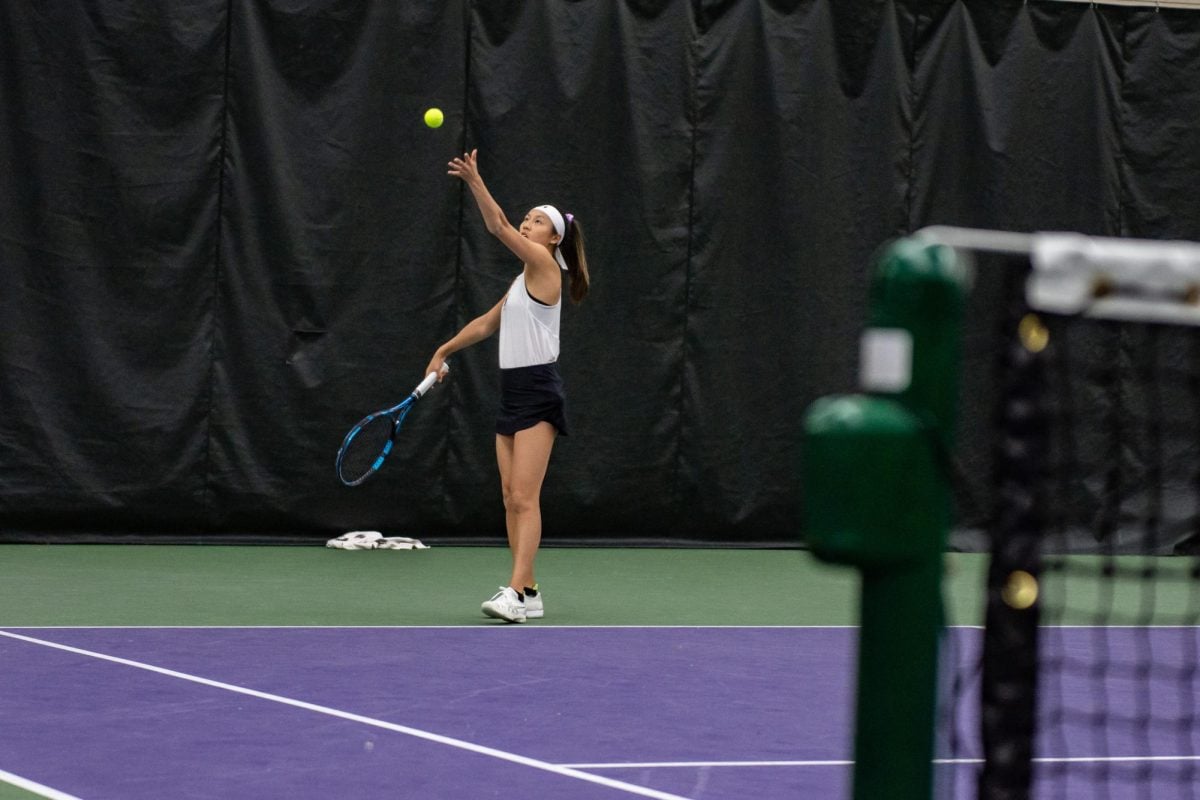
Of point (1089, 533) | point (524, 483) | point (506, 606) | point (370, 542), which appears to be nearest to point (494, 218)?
point (524, 483)

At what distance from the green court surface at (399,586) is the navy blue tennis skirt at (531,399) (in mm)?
778

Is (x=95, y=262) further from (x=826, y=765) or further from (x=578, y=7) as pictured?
(x=826, y=765)

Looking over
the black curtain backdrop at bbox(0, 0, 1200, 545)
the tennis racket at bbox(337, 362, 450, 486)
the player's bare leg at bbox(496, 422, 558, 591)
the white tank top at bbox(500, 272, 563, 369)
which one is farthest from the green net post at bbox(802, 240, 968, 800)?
the black curtain backdrop at bbox(0, 0, 1200, 545)

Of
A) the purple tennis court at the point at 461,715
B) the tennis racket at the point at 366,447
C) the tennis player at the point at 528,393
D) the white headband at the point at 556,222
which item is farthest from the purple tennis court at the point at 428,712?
the tennis racket at the point at 366,447

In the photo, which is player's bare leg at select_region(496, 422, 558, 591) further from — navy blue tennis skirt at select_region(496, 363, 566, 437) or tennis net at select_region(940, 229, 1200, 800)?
tennis net at select_region(940, 229, 1200, 800)

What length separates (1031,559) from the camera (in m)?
1.82

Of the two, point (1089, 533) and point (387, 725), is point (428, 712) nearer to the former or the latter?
point (387, 725)

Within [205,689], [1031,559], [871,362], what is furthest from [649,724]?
[871,362]

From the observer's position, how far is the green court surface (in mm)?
6941

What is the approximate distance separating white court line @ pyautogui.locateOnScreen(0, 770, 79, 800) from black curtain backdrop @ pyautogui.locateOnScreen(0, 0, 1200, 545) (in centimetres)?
512

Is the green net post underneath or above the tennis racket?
above

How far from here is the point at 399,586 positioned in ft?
25.9

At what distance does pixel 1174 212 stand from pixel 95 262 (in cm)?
593

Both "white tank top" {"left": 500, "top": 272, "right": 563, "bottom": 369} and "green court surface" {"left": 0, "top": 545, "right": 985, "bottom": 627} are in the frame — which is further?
"green court surface" {"left": 0, "top": 545, "right": 985, "bottom": 627}
